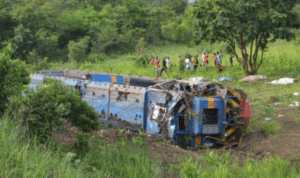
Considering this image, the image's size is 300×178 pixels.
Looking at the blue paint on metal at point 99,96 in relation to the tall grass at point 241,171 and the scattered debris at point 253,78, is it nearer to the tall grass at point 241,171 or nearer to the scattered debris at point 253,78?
the tall grass at point 241,171

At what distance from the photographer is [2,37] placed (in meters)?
38.5

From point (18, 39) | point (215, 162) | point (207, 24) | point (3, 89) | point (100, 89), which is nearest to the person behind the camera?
point (3, 89)

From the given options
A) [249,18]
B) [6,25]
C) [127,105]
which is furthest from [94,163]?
[6,25]

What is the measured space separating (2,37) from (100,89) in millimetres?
30281

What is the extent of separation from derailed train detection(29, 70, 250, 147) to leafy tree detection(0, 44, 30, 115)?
12.6 feet

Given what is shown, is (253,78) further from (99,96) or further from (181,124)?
(181,124)

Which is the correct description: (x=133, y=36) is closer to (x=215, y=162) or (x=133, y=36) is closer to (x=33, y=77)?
(x=33, y=77)

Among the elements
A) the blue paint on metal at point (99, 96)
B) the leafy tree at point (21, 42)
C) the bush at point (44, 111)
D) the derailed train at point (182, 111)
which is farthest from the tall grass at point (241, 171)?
the leafy tree at point (21, 42)

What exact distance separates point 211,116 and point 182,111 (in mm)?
693

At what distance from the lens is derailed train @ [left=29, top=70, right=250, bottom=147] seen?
9.43 meters

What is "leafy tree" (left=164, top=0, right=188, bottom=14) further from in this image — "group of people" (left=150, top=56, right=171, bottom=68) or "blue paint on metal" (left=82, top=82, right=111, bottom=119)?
"blue paint on metal" (left=82, top=82, right=111, bottom=119)

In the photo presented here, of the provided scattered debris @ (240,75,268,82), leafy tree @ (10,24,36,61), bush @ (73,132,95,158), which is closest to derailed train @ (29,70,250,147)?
bush @ (73,132,95,158)

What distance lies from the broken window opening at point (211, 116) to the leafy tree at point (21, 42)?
30.2 meters

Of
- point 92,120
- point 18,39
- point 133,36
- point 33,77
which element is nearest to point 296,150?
point 92,120
